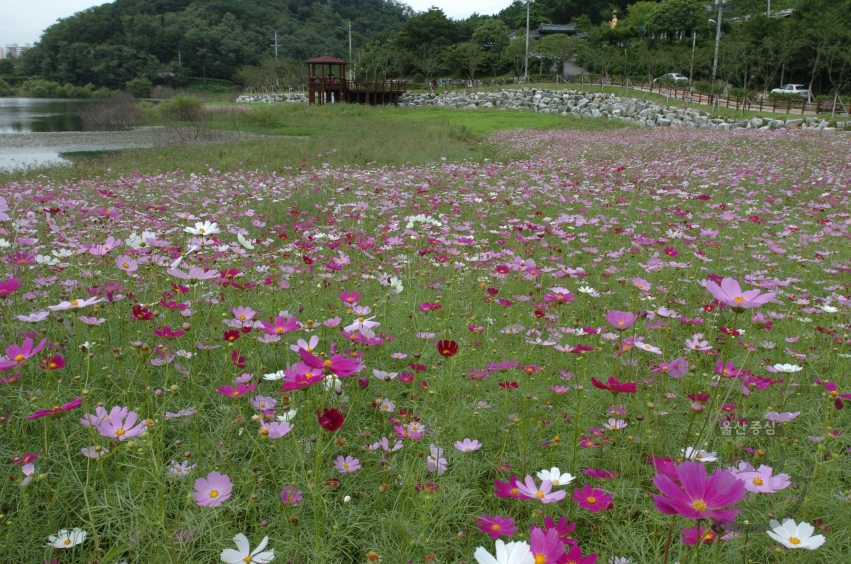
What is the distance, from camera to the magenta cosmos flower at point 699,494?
0.61 m

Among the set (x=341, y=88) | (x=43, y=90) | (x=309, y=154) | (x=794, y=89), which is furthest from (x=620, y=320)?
(x=43, y=90)

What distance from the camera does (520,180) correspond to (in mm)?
6457

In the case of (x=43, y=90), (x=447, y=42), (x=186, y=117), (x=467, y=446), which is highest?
(x=447, y=42)

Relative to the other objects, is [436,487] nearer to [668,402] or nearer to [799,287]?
[668,402]

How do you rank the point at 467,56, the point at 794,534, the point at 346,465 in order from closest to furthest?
the point at 794,534 < the point at 346,465 < the point at 467,56

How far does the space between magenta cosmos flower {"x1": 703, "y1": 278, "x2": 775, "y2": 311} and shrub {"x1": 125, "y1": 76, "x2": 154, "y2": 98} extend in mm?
56831

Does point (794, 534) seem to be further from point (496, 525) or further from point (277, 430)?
point (277, 430)

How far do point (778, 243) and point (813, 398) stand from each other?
235 centimetres

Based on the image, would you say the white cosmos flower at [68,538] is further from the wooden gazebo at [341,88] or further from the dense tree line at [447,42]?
the wooden gazebo at [341,88]

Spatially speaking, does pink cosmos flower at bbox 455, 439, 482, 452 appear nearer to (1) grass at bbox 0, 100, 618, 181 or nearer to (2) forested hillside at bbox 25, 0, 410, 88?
(1) grass at bbox 0, 100, 618, 181

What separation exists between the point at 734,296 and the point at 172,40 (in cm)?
7101

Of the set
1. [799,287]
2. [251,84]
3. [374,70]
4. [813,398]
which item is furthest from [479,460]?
[251,84]

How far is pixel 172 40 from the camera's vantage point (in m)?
60.4

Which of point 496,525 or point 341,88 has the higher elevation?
point 341,88
